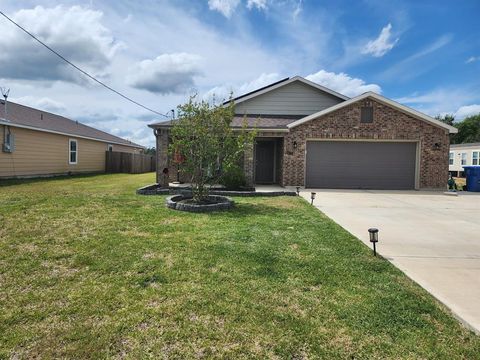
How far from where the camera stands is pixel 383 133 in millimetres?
12867

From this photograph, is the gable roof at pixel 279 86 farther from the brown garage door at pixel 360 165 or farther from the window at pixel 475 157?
the window at pixel 475 157

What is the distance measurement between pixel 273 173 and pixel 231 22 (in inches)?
284

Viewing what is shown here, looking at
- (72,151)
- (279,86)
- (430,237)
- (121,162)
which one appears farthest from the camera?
(121,162)

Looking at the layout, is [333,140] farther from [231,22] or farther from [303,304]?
[303,304]

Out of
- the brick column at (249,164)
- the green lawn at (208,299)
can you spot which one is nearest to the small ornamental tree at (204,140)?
the green lawn at (208,299)

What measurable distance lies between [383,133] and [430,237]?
334 inches

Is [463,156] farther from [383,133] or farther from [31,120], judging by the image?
[31,120]

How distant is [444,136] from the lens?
42.5ft

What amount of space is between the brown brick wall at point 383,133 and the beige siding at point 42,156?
13165 mm

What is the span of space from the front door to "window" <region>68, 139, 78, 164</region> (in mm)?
12395

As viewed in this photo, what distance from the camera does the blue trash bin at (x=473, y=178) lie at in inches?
541

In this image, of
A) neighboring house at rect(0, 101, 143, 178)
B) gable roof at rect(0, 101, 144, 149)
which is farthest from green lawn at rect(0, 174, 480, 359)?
gable roof at rect(0, 101, 144, 149)

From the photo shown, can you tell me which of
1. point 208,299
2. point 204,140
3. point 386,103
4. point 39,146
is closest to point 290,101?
point 386,103

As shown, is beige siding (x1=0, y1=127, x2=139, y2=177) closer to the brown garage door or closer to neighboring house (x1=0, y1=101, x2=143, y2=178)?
neighboring house (x1=0, y1=101, x2=143, y2=178)
